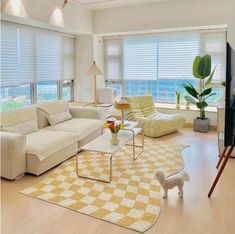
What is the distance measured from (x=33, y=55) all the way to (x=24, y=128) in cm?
192

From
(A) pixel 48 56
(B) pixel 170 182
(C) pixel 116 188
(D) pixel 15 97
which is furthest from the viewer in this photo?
(A) pixel 48 56

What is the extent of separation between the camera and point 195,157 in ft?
13.3

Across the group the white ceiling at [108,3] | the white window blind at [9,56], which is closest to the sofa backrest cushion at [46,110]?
the white window blind at [9,56]

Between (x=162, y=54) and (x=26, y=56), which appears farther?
(x=162, y=54)

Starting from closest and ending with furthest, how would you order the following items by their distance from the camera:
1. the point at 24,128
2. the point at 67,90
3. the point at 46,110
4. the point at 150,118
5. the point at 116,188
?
the point at 116,188 < the point at 24,128 < the point at 46,110 < the point at 150,118 < the point at 67,90

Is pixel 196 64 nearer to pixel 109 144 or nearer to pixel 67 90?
pixel 109 144

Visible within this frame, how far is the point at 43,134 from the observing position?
149 inches

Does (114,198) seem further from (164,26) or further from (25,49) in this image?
(164,26)

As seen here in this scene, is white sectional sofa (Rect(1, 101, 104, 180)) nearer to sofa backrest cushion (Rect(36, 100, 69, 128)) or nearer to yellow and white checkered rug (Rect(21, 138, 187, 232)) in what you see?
sofa backrest cushion (Rect(36, 100, 69, 128))

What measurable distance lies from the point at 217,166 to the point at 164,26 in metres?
3.34

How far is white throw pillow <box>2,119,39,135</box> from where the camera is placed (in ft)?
11.7

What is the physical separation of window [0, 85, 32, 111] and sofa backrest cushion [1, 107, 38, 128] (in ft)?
2.77

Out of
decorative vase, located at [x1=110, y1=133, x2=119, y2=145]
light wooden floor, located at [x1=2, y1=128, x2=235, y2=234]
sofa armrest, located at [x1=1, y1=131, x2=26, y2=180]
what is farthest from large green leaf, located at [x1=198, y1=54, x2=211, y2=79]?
sofa armrest, located at [x1=1, y1=131, x2=26, y2=180]

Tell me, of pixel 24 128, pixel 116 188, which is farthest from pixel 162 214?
pixel 24 128
